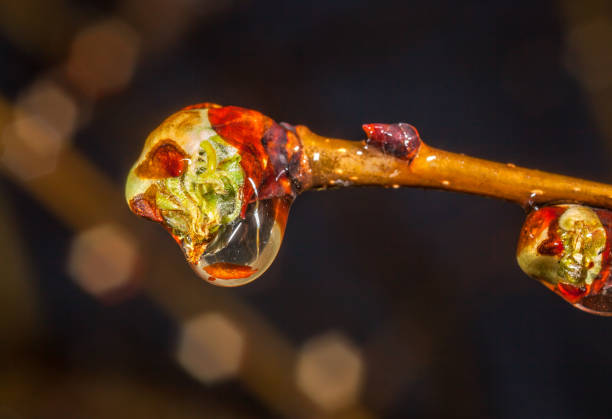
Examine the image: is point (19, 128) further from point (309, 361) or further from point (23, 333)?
point (309, 361)

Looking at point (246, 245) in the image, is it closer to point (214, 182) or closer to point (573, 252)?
point (214, 182)

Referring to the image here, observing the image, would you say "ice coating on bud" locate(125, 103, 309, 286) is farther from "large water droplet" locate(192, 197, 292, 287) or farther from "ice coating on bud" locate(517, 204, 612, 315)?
"ice coating on bud" locate(517, 204, 612, 315)

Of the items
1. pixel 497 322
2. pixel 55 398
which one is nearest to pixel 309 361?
pixel 497 322

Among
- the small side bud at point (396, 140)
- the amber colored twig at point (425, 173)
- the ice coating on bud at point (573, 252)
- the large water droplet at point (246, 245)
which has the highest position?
the small side bud at point (396, 140)

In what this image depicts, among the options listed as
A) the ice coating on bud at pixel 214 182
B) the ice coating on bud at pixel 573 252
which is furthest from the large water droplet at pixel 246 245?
the ice coating on bud at pixel 573 252

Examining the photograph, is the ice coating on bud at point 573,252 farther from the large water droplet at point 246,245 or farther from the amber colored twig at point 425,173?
the large water droplet at point 246,245

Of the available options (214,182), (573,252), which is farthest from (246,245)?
(573,252)
